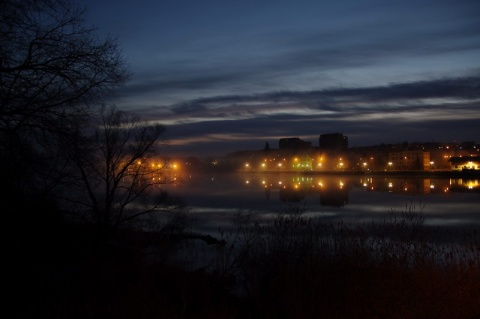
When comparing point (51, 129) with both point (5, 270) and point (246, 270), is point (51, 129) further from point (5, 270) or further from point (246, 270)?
point (246, 270)

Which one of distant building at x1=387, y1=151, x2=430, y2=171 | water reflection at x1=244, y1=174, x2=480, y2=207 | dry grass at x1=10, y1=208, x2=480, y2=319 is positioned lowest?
water reflection at x1=244, y1=174, x2=480, y2=207

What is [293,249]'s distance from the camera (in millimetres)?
16984

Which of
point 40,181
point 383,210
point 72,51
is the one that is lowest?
point 383,210

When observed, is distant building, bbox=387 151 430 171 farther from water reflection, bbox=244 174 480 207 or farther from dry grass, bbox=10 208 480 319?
dry grass, bbox=10 208 480 319

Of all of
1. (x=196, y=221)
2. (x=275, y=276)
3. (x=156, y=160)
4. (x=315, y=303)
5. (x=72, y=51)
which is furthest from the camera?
(x=196, y=221)

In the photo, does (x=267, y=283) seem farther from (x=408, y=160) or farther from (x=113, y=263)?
(x=408, y=160)

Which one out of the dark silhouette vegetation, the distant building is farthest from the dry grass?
the distant building

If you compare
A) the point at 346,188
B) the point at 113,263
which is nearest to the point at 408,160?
the point at 346,188

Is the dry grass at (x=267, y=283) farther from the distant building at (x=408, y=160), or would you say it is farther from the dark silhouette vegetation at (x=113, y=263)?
the distant building at (x=408, y=160)

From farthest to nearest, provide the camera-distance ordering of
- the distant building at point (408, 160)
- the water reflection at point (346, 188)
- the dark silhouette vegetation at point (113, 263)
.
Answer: the distant building at point (408, 160)
the water reflection at point (346, 188)
the dark silhouette vegetation at point (113, 263)

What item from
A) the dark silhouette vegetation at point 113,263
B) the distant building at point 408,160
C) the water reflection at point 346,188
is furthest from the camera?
the distant building at point 408,160

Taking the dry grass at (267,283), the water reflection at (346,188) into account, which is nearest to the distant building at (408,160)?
the water reflection at (346,188)

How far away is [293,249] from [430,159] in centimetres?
18370

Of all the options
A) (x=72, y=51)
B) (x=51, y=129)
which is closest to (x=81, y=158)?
(x=51, y=129)
